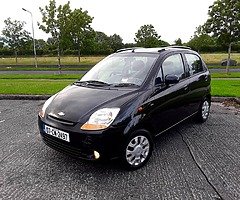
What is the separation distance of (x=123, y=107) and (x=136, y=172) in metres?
0.93

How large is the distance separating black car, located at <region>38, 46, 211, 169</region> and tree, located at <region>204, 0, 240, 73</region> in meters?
15.4

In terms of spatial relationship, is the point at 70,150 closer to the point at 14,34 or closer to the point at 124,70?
the point at 124,70

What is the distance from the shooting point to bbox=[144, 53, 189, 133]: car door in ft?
12.4

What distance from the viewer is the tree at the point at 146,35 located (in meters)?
32.8

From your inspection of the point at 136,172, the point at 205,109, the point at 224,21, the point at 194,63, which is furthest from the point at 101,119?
the point at 224,21

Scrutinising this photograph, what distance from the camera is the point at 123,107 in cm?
327

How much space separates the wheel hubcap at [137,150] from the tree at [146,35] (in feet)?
99.2

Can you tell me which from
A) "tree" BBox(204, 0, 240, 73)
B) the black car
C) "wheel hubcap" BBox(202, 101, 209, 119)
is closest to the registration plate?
the black car

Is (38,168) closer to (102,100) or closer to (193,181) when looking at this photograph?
(102,100)

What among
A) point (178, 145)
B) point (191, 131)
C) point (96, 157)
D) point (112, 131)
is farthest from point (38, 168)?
point (191, 131)

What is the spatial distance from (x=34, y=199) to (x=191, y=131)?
3.30 meters

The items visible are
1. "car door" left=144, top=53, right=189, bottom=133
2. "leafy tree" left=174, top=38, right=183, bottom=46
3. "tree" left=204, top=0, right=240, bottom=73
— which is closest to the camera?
"car door" left=144, top=53, right=189, bottom=133

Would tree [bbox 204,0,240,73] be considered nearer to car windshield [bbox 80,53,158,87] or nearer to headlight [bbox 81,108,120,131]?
car windshield [bbox 80,53,158,87]

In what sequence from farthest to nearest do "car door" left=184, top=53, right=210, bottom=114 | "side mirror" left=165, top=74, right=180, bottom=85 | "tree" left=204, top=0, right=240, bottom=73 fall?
"tree" left=204, top=0, right=240, bottom=73 → "car door" left=184, top=53, right=210, bottom=114 → "side mirror" left=165, top=74, right=180, bottom=85
